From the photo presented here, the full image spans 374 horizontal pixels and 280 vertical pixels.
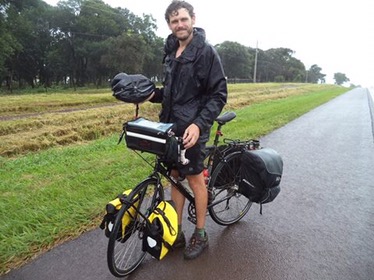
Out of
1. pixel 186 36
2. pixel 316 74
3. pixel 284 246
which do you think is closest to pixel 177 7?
pixel 186 36

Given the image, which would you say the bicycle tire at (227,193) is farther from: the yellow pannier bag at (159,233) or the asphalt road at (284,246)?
the yellow pannier bag at (159,233)

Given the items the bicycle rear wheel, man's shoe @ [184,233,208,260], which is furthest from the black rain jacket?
man's shoe @ [184,233,208,260]

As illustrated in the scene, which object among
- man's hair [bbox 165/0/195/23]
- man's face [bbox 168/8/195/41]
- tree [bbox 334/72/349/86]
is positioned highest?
man's hair [bbox 165/0/195/23]

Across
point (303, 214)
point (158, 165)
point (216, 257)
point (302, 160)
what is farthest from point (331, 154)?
point (158, 165)

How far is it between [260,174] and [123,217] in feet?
5.21

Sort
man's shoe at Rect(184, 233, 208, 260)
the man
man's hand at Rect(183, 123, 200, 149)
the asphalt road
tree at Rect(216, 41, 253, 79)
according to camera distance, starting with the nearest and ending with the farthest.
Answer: man's hand at Rect(183, 123, 200, 149)
the man
the asphalt road
man's shoe at Rect(184, 233, 208, 260)
tree at Rect(216, 41, 253, 79)

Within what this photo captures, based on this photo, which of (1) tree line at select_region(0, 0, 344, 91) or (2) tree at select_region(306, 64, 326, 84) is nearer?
(1) tree line at select_region(0, 0, 344, 91)

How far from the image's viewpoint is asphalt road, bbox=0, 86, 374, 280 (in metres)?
2.80

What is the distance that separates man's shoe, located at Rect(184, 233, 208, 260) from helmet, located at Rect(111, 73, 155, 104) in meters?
1.47

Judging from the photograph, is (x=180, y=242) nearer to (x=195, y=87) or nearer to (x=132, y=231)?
(x=132, y=231)

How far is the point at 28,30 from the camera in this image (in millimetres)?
50781

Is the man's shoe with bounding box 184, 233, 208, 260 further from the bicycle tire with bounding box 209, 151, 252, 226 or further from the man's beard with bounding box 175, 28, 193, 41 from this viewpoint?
the man's beard with bounding box 175, 28, 193, 41

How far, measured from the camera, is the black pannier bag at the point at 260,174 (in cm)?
343

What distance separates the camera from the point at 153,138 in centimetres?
243
